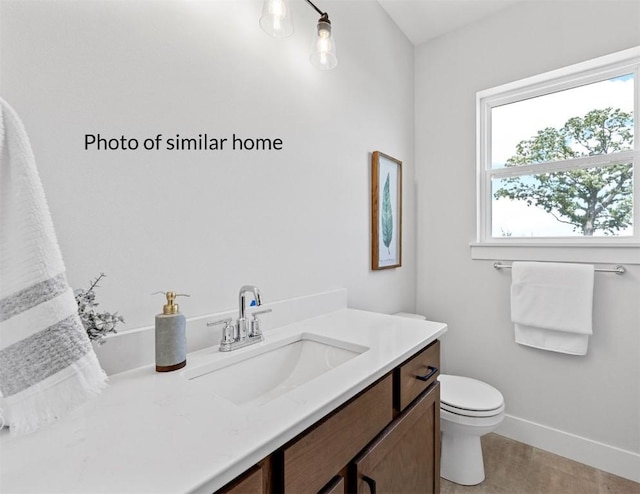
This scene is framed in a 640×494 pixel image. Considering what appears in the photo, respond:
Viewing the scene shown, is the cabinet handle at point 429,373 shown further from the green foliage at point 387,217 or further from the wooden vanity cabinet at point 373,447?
the green foliage at point 387,217

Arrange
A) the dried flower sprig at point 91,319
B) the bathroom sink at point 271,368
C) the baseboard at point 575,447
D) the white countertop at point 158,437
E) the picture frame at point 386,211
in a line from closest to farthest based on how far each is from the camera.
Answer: the white countertop at point 158,437, the dried flower sprig at point 91,319, the bathroom sink at point 271,368, the baseboard at point 575,447, the picture frame at point 386,211

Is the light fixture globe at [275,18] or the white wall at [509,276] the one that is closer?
the light fixture globe at [275,18]

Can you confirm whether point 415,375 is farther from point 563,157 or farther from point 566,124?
point 566,124

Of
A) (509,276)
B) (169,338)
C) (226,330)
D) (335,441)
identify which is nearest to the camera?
(335,441)

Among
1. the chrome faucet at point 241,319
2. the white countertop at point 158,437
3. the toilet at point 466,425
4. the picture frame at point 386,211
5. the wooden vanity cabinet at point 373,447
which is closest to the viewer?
the white countertop at point 158,437

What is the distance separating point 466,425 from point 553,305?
83cm

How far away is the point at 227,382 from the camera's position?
889 millimetres

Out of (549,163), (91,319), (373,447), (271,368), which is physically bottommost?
(373,447)

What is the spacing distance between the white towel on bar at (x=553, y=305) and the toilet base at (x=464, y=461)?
26.0 inches

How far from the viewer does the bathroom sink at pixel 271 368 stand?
0.87m

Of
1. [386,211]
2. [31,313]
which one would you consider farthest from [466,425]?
[31,313]

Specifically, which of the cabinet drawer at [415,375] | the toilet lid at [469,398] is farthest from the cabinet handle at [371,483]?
the toilet lid at [469,398]

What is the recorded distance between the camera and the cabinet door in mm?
768

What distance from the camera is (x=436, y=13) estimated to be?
2.00 meters
